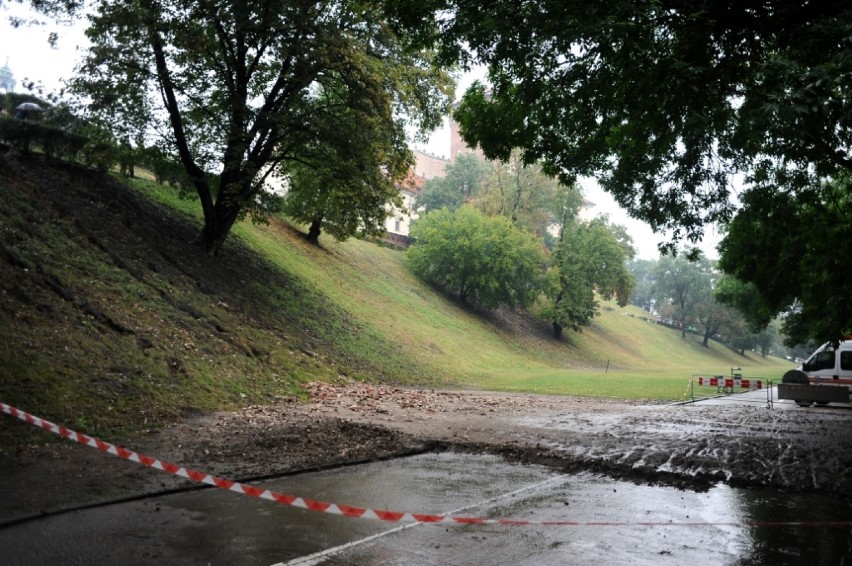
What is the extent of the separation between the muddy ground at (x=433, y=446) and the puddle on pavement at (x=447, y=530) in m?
0.66

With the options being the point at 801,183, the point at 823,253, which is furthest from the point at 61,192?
the point at 823,253

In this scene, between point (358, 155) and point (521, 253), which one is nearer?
point (358, 155)

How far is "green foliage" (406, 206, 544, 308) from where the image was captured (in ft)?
157

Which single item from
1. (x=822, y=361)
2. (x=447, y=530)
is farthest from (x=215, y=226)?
(x=822, y=361)

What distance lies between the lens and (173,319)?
1605 cm

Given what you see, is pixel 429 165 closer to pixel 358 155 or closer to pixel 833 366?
pixel 358 155

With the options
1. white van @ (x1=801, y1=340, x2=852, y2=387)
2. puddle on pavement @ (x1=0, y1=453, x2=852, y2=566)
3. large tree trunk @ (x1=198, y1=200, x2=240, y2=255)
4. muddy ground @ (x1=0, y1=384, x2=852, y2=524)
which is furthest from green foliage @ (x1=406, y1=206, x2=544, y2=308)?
puddle on pavement @ (x1=0, y1=453, x2=852, y2=566)

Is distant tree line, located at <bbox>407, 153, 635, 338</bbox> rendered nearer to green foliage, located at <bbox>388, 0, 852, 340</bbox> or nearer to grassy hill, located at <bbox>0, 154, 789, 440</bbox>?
grassy hill, located at <bbox>0, 154, 789, 440</bbox>

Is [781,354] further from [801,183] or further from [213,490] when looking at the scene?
[213,490]

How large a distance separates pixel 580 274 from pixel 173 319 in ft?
143

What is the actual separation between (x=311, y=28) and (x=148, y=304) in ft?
33.3

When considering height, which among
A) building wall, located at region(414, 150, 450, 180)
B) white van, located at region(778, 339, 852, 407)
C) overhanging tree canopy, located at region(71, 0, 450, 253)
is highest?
building wall, located at region(414, 150, 450, 180)

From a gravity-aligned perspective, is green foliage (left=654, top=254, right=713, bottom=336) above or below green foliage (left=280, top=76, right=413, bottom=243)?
below

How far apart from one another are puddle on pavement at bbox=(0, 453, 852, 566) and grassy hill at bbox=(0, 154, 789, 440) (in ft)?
14.3
